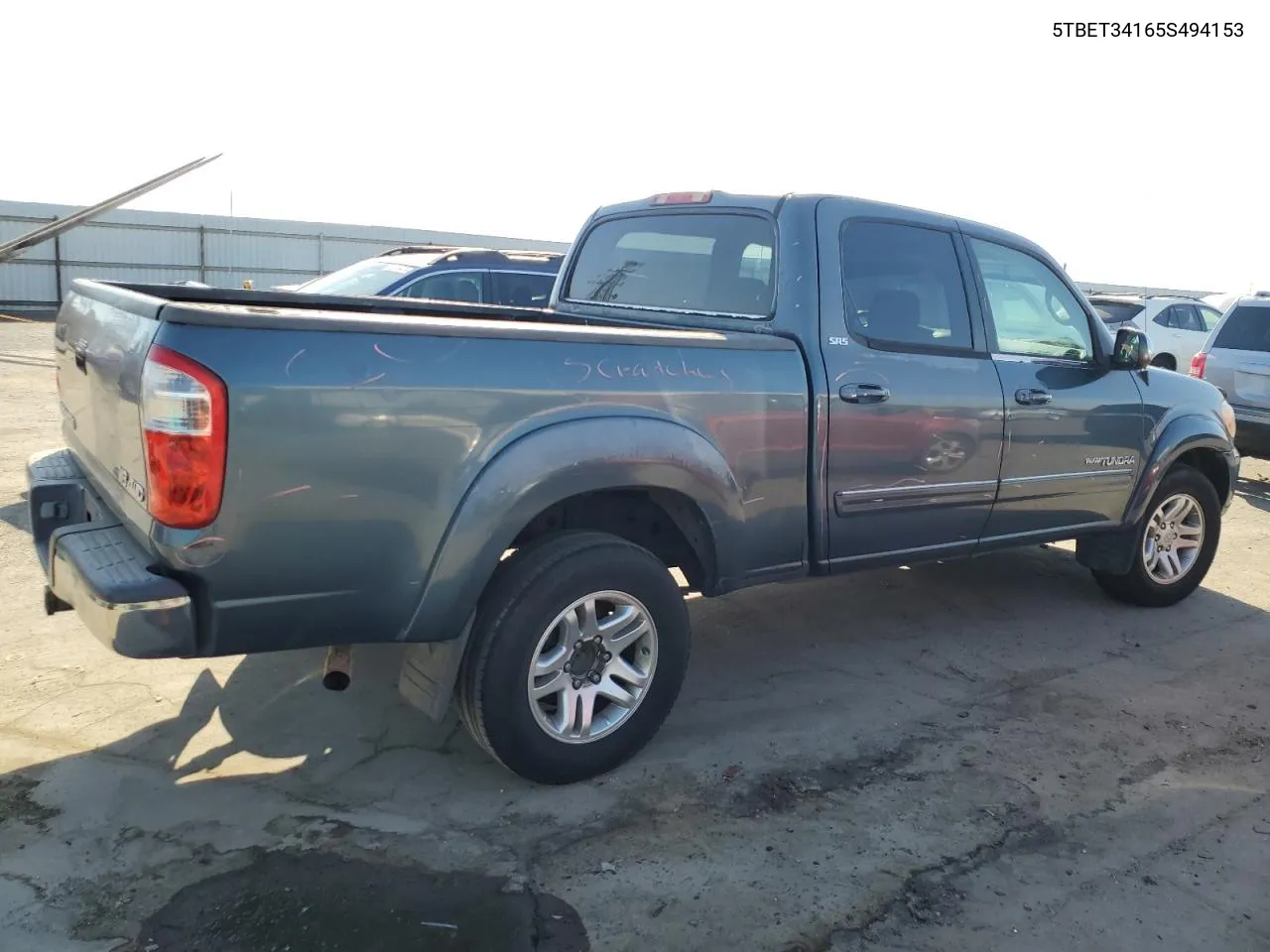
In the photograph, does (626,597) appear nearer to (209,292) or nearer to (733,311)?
(733,311)

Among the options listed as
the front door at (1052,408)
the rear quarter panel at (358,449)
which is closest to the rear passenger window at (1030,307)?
the front door at (1052,408)

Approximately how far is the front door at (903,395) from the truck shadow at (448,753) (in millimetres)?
637

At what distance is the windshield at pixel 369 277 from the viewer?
952cm

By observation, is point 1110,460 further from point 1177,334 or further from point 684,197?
point 1177,334

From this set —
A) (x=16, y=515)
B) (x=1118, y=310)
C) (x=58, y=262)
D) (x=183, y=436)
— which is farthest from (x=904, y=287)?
(x=58, y=262)

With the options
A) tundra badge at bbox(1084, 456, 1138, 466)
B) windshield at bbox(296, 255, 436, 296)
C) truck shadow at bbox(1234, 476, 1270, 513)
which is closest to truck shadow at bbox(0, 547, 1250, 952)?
tundra badge at bbox(1084, 456, 1138, 466)

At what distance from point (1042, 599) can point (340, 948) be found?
4457mm

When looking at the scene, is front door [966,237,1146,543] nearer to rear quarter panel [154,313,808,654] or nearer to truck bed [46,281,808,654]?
truck bed [46,281,808,654]

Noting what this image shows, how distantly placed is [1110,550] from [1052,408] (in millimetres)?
1164

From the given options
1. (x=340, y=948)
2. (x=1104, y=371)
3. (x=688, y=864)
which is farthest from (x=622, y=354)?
(x=1104, y=371)

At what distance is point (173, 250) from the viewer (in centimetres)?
2514

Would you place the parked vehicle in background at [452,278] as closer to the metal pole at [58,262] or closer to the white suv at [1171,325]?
the white suv at [1171,325]

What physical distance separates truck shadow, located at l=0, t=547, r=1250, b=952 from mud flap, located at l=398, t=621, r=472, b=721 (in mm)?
338

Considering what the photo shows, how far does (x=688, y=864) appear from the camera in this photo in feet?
9.88
